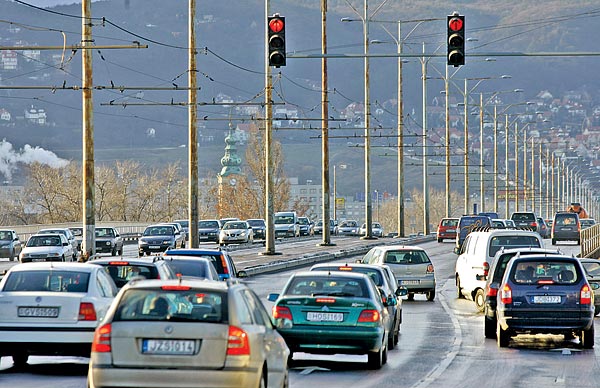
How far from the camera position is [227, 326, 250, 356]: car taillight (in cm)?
1348

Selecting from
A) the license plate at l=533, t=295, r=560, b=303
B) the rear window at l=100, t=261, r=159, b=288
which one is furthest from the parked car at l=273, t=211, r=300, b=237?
the rear window at l=100, t=261, r=159, b=288

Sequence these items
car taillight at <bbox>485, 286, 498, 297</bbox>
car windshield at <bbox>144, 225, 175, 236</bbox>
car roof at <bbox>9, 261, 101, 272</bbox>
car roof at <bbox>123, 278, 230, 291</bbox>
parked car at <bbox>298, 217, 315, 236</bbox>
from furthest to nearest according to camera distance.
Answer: parked car at <bbox>298, 217, 315, 236</bbox> → car windshield at <bbox>144, 225, 175, 236</bbox> → car taillight at <bbox>485, 286, 498, 297</bbox> → car roof at <bbox>9, 261, 101, 272</bbox> → car roof at <bbox>123, 278, 230, 291</bbox>

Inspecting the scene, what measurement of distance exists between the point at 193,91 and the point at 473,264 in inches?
828

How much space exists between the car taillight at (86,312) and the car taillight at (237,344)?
584 centimetres

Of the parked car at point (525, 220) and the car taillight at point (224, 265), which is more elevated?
the parked car at point (525, 220)

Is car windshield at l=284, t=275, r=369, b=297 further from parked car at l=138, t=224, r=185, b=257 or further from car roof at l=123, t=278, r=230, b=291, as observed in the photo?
parked car at l=138, t=224, r=185, b=257

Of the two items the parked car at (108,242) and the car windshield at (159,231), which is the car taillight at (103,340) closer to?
the parked car at (108,242)

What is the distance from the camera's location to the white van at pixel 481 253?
35500 millimetres

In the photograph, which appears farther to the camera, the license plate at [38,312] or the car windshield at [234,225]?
the car windshield at [234,225]

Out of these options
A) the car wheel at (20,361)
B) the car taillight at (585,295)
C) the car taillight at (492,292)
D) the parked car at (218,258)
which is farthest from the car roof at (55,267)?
the parked car at (218,258)

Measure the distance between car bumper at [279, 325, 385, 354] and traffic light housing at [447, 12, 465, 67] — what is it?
1418 centimetres

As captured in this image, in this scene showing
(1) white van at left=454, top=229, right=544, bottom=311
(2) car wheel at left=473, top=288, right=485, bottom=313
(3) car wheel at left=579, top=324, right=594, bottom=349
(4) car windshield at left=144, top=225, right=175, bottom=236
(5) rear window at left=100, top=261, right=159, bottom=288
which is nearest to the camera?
(5) rear window at left=100, top=261, right=159, bottom=288

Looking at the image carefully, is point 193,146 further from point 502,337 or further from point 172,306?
point 172,306

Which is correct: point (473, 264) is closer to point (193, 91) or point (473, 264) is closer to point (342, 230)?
point (193, 91)
